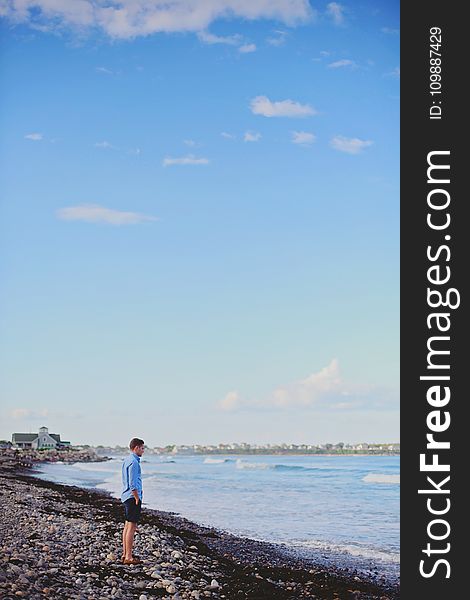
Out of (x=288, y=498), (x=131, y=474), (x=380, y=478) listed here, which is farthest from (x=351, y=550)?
(x=380, y=478)

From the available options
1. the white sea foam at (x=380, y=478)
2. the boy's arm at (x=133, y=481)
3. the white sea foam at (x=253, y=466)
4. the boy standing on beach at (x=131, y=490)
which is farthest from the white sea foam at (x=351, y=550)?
the white sea foam at (x=380, y=478)

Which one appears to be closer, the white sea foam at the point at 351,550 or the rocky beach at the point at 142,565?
the rocky beach at the point at 142,565

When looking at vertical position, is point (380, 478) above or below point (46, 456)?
below

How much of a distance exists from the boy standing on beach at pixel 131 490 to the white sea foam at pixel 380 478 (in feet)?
24.2

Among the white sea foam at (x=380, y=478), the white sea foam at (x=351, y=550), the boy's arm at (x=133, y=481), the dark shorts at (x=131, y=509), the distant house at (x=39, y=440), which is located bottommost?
the white sea foam at (x=351, y=550)

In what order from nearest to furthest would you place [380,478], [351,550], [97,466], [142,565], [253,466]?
[142,565] → [351,550] → [97,466] → [380,478] → [253,466]

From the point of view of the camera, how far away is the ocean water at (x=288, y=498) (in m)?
4.94

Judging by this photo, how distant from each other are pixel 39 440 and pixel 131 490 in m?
1.76

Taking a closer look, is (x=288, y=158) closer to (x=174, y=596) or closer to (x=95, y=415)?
(x=95, y=415)

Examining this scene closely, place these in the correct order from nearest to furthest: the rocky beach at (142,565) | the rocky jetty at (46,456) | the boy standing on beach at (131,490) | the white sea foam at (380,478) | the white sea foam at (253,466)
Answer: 1. the rocky beach at (142,565)
2. the boy standing on beach at (131,490)
3. the rocky jetty at (46,456)
4. the white sea foam at (253,466)
5. the white sea foam at (380,478)

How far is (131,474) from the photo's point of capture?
331 centimetres

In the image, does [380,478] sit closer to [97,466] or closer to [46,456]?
[97,466]

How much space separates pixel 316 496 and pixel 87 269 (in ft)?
16.6

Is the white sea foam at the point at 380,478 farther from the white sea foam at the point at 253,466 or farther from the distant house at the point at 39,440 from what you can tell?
the distant house at the point at 39,440
